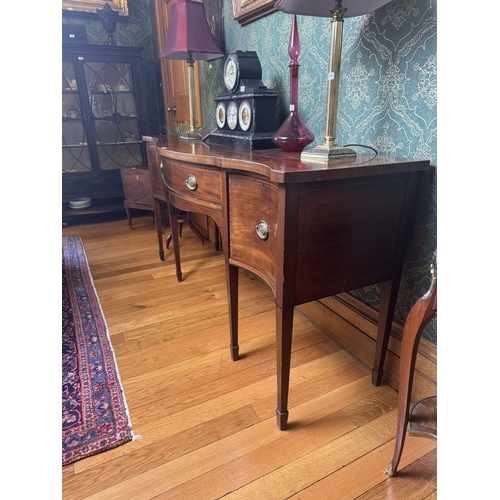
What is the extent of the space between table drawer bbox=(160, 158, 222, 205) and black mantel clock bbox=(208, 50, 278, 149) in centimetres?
21

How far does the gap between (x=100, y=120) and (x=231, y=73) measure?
234cm

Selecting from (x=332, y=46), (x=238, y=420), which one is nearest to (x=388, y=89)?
(x=332, y=46)

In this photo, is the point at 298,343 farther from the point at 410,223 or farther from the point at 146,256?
the point at 146,256

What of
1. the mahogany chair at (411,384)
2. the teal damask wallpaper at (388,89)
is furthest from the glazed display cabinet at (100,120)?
the mahogany chair at (411,384)

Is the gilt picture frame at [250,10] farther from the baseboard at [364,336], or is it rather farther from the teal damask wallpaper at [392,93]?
the baseboard at [364,336]

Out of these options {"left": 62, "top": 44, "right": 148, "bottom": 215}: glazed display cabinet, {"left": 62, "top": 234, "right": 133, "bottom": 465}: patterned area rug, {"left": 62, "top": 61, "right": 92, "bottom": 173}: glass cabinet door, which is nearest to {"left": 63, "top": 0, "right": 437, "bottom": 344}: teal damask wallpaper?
{"left": 62, "top": 234, "right": 133, "bottom": 465}: patterned area rug

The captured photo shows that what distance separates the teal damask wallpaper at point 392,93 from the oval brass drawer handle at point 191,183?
54cm

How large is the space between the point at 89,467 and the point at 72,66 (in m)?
3.29

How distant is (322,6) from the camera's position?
3.25 feet

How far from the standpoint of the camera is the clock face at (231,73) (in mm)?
1483

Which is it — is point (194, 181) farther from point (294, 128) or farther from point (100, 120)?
point (100, 120)

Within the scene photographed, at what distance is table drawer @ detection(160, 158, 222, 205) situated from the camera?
119 centimetres
